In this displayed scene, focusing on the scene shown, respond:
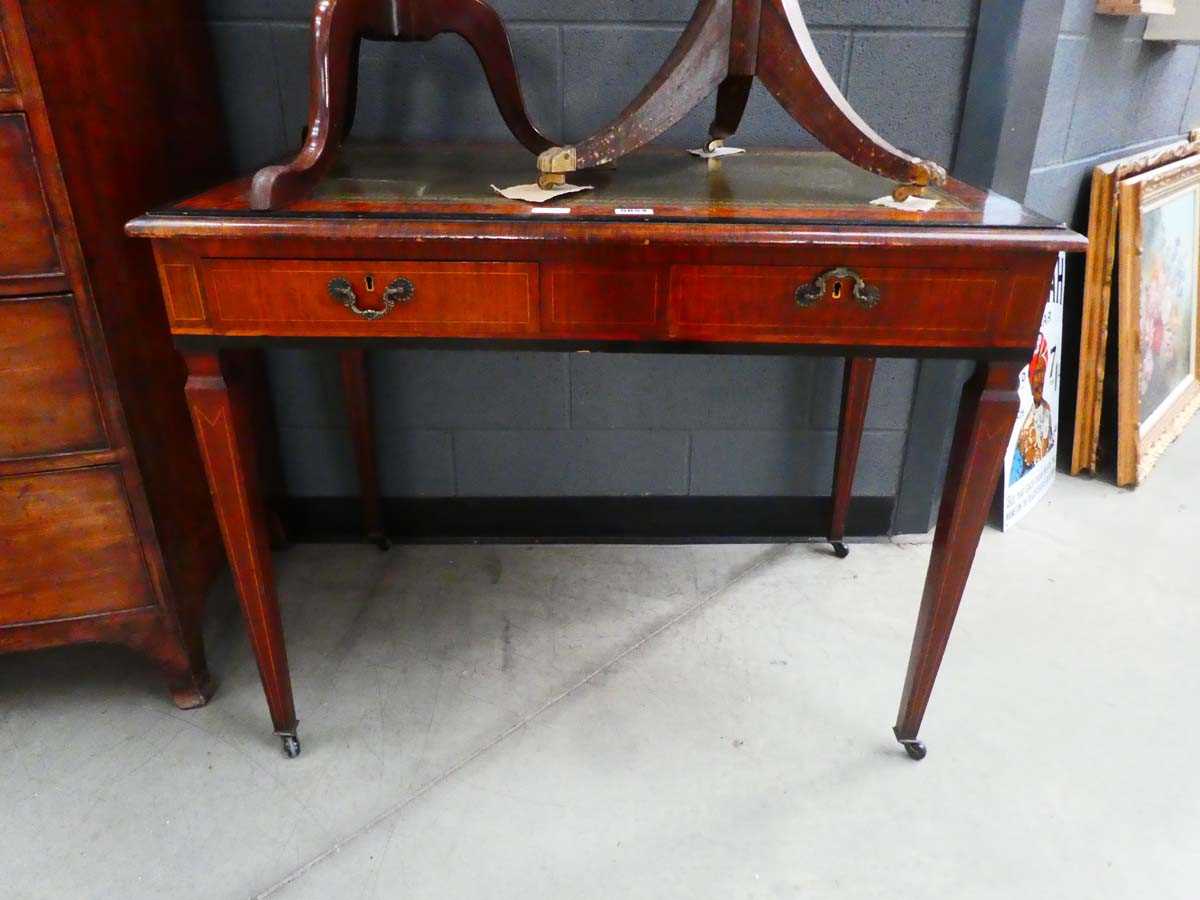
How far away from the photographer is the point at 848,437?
66.5 inches

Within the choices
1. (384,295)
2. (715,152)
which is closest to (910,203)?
(715,152)

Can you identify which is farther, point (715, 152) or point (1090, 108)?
point (1090, 108)

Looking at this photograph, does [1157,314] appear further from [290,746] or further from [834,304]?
[290,746]

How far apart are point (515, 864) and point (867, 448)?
1.11 metres

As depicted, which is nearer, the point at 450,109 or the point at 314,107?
the point at 314,107

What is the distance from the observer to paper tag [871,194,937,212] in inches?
40.1

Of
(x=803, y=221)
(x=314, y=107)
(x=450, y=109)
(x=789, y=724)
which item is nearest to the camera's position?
(x=803, y=221)

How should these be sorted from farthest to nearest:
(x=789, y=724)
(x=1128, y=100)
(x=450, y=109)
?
(x=1128, y=100), (x=450, y=109), (x=789, y=724)

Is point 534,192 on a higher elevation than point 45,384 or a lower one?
higher

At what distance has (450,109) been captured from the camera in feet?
4.92

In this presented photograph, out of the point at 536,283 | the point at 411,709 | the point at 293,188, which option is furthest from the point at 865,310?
the point at 411,709

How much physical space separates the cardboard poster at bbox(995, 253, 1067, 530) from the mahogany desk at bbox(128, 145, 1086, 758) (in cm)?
91

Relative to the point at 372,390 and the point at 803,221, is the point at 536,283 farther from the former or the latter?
the point at 372,390

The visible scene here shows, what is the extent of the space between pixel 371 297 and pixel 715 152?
693mm
